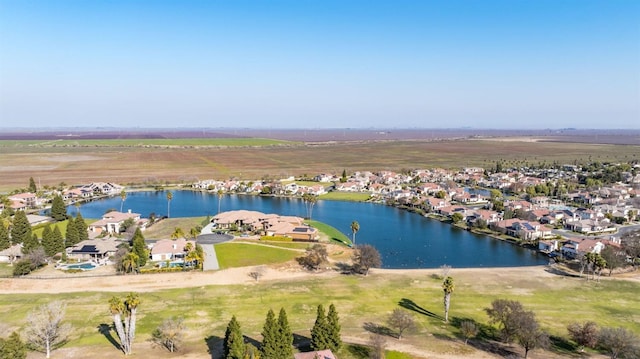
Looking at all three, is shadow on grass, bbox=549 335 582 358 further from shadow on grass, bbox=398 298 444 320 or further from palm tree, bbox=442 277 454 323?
shadow on grass, bbox=398 298 444 320

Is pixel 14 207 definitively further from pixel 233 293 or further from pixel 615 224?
pixel 615 224

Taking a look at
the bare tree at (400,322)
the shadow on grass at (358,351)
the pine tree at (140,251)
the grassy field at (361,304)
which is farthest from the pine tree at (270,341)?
the pine tree at (140,251)

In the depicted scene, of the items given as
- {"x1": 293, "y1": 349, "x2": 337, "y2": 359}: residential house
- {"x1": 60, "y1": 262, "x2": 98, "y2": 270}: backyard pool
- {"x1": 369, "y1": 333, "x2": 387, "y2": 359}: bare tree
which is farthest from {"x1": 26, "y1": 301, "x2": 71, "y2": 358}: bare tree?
{"x1": 369, "y1": 333, "x2": 387, "y2": 359}: bare tree

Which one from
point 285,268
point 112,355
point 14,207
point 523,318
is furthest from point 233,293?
point 14,207

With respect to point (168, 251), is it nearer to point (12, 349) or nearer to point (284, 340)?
point (12, 349)

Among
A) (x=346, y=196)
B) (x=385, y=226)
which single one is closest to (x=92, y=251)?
(x=385, y=226)
